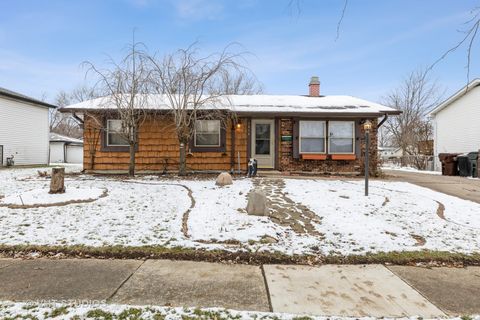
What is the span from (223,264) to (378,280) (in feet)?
5.85

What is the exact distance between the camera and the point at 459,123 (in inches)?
660

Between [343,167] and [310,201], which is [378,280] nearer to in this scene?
[310,201]

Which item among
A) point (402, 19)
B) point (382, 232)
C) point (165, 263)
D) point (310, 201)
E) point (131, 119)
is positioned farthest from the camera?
point (131, 119)

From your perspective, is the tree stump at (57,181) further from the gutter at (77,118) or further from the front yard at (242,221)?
the gutter at (77,118)

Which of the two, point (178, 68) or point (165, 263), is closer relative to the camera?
point (165, 263)

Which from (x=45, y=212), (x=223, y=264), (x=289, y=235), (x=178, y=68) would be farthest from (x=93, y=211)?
(x=178, y=68)

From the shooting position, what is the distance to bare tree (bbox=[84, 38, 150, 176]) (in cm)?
940

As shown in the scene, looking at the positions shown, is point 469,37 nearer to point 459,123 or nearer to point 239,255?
point 239,255

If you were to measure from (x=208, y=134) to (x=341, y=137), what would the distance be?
18.4 ft

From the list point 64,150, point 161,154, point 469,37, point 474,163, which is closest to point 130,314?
point 469,37

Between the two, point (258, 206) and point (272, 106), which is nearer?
point (258, 206)

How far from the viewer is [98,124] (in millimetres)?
10336

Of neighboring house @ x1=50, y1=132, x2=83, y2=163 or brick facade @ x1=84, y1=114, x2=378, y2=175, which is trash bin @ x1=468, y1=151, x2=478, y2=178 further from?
neighboring house @ x1=50, y1=132, x2=83, y2=163

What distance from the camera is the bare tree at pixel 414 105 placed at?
26.2m
